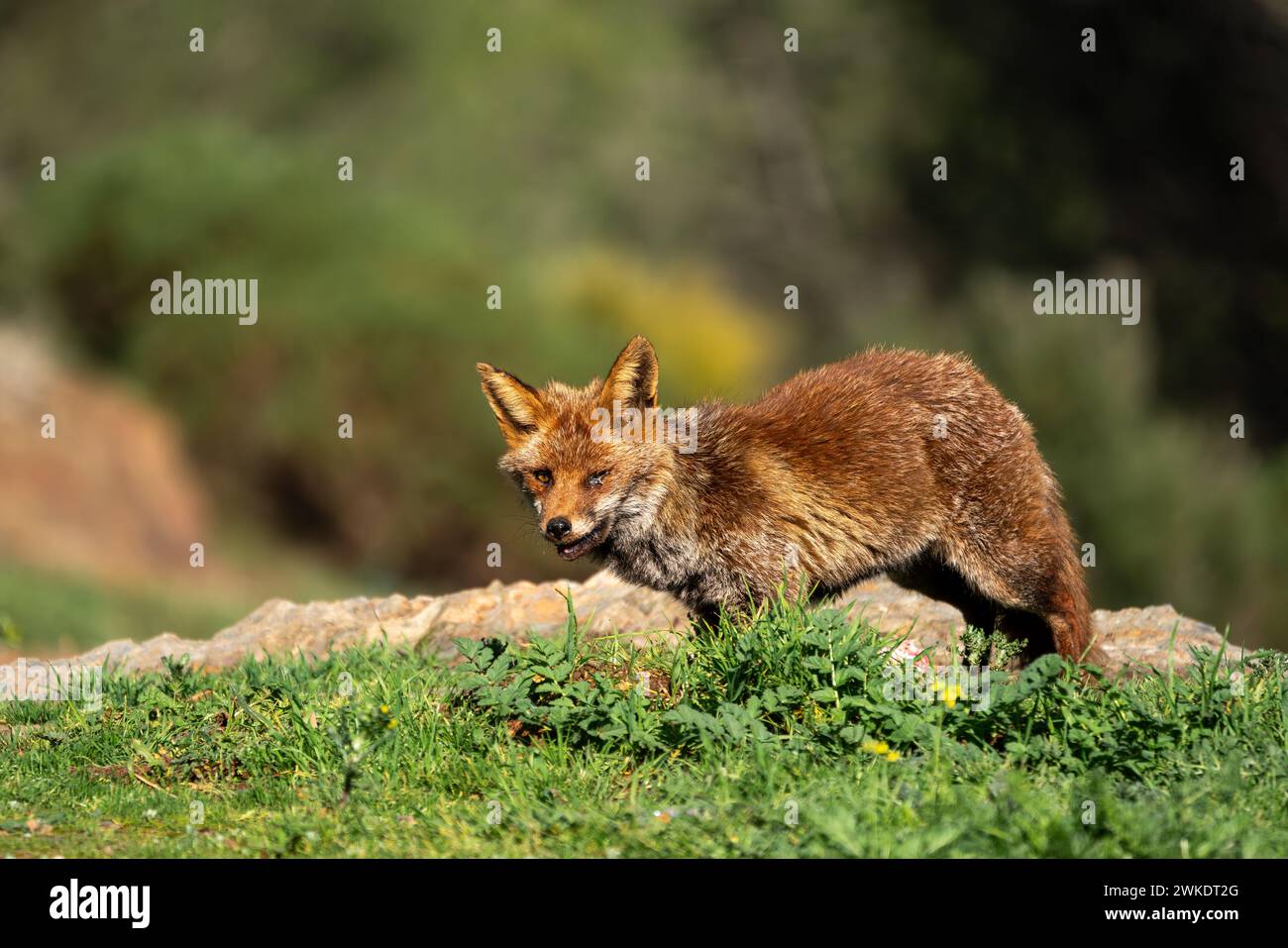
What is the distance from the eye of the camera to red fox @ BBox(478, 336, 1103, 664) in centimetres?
697

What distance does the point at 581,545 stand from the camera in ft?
22.4

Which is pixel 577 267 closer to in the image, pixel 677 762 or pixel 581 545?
pixel 581 545

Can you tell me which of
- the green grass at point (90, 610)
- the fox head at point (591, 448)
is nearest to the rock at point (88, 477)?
the green grass at point (90, 610)

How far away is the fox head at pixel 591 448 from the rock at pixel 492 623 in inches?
45.2

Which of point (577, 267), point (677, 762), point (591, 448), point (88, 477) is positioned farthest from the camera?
point (577, 267)

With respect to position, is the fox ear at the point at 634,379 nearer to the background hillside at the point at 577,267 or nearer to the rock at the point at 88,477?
the background hillside at the point at 577,267

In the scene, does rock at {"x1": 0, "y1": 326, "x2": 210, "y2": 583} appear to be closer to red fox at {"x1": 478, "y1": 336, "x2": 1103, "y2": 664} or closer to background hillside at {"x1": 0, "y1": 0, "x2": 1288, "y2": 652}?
background hillside at {"x1": 0, "y1": 0, "x2": 1288, "y2": 652}

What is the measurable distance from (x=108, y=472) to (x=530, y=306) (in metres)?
7.56

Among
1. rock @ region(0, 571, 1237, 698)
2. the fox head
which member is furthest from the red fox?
rock @ region(0, 571, 1237, 698)

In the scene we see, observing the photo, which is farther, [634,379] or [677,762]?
[634,379]

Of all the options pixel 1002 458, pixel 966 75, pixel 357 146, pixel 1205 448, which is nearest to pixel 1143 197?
pixel 966 75

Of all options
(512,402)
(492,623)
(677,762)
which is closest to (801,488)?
(512,402)

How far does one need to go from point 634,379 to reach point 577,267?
20.0 metres

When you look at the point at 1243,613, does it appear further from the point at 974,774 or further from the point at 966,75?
the point at 966,75
